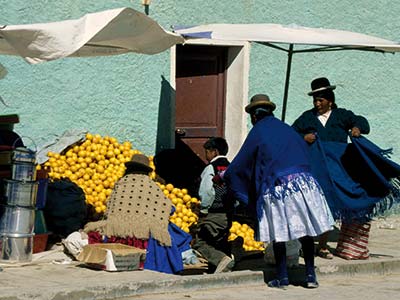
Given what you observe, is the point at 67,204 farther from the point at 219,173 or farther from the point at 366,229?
the point at 366,229

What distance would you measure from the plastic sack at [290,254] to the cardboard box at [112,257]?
4.35ft

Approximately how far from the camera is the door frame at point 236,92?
542 inches

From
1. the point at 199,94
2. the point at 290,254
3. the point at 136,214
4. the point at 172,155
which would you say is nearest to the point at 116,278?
the point at 136,214

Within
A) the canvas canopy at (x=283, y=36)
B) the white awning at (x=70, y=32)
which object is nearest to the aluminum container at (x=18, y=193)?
the white awning at (x=70, y=32)

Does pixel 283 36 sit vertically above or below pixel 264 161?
above

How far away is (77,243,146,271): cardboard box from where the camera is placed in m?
9.93

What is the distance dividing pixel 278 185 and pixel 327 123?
190 centimetres

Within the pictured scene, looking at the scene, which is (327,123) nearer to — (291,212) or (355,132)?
(355,132)

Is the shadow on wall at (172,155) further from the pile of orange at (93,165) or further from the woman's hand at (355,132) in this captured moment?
the woman's hand at (355,132)

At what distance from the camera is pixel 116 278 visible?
9625 millimetres

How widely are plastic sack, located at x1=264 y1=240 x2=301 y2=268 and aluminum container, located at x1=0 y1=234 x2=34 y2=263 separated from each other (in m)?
2.33

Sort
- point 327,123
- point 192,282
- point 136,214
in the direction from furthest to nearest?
1. point 327,123
2. point 136,214
3. point 192,282

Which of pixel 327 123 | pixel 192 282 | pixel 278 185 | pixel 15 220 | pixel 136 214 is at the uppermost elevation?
Result: pixel 327 123

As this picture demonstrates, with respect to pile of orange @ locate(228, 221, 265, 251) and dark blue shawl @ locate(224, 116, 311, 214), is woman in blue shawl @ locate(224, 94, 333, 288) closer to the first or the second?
dark blue shawl @ locate(224, 116, 311, 214)
